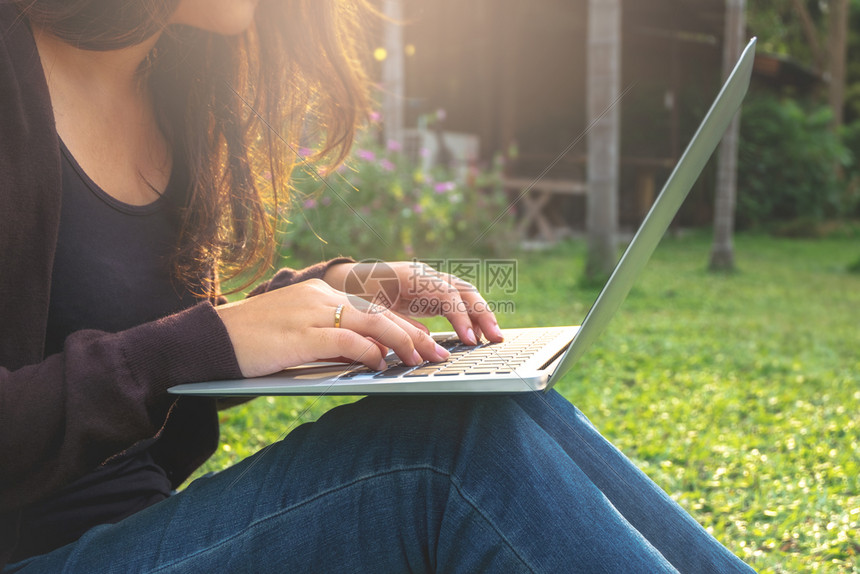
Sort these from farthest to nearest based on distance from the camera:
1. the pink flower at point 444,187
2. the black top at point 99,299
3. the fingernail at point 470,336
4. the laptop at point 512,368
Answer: the pink flower at point 444,187 → the fingernail at point 470,336 → the black top at point 99,299 → the laptop at point 512,368

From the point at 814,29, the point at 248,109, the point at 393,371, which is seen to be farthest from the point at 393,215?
the point at 814,29

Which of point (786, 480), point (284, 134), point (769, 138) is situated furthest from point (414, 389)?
point (769, 138)

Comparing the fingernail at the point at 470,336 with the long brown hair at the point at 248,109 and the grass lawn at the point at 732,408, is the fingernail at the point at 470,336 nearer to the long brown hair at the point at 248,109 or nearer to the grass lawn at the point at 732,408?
the grass lawn at the point at 732,408

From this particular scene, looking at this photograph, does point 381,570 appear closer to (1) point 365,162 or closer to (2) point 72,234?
(2) point 72,234

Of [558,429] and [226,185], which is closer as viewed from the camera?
[558,429]

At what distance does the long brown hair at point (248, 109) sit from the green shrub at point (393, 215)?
9.80 feet

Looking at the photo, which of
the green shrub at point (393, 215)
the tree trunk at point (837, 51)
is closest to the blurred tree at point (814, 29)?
the tree trunk at point (837, 51)

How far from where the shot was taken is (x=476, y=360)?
2.83ft

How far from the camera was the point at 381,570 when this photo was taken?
79cm

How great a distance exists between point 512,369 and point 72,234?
591mm

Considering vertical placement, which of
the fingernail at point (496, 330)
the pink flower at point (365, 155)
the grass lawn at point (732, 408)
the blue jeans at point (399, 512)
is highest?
the pink flower at point (365, 155)

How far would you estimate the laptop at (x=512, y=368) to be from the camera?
685mm

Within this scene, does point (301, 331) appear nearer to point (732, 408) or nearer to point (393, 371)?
point (393, 371)

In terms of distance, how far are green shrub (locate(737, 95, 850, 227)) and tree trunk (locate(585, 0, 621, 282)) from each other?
252 inches
